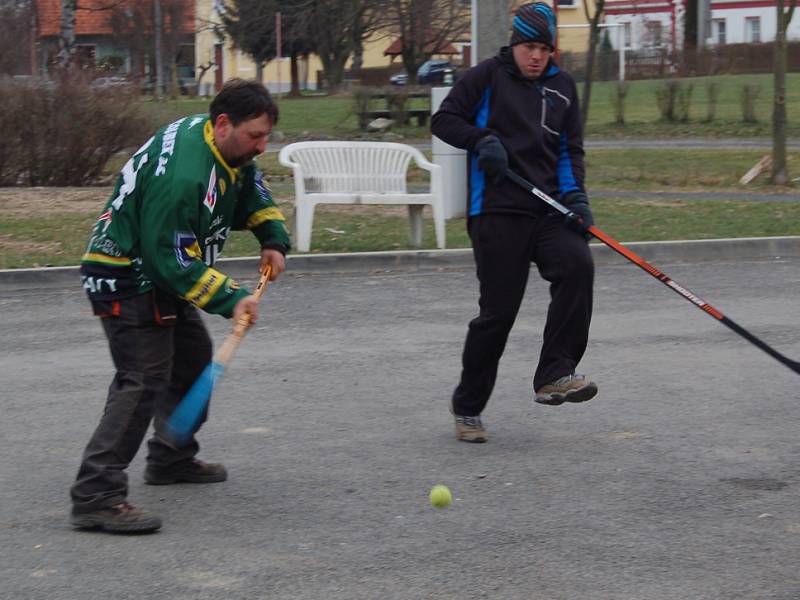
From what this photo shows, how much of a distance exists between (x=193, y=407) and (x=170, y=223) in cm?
69

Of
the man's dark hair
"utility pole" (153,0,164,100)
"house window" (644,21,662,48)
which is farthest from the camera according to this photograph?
"house window" (644,21,662,48)

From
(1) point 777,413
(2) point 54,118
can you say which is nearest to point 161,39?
(2) point 54,118

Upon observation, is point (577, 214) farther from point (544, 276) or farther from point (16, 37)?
point (16, 37)

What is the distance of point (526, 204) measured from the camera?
5742 millimetres

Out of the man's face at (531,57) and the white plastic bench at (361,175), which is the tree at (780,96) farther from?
the man's face at (531,57)

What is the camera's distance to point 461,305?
942 cm

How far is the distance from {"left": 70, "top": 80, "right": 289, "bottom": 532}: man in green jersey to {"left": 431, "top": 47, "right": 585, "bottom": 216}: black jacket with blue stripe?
3.74 feet

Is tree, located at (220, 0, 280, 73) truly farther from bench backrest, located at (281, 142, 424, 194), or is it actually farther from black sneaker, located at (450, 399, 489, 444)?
black sneaker, located at (450, 399, 489, 444)

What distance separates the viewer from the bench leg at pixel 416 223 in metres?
11.6

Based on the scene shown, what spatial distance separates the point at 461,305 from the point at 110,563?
17.0 feet

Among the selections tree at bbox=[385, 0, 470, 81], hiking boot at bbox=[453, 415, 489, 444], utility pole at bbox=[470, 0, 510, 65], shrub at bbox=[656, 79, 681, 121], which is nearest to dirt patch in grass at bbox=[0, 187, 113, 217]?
utility pole at bbox=[470, 0, 510, 65]

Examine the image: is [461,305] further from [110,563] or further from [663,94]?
[663,94]

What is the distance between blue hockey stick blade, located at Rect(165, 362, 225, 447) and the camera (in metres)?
4.75

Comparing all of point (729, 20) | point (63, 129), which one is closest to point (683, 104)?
point (63, 129)
